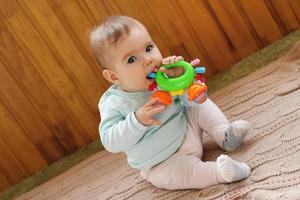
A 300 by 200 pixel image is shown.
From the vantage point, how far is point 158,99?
3.48ft

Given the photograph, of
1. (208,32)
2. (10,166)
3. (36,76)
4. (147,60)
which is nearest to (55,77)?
(36,76)

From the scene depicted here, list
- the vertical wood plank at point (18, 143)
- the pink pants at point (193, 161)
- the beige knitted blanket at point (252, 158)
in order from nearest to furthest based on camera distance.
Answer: the beige knitted blanket at point (252, 158) < the pink pants at point (193, 161) < the vertical wood plank at point (18, 143)

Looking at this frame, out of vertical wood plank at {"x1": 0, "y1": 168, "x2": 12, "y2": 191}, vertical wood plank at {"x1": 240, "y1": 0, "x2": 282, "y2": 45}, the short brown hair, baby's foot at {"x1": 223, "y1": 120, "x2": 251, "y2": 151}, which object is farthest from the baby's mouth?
vertical wood plank at {"x1": 0, "y1": 168, "x2": 12, "y2": 191}

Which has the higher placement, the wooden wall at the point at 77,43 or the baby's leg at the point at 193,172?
the wooden wall at the point at 77,43

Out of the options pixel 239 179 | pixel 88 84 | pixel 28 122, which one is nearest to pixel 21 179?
pixel 28 122

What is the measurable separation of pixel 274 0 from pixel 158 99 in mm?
742

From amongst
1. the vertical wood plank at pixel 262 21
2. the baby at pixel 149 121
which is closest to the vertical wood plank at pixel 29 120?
the baby at pixel 149 121

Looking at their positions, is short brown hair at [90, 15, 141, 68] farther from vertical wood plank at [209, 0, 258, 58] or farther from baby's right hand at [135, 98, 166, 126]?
vertical wood plank at [209, 0, 258, 58]

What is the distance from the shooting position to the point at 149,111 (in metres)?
1.05

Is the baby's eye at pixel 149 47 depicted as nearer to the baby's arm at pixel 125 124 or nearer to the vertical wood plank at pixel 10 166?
the baby's arm at pixel 125 124

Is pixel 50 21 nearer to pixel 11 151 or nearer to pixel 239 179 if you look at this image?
pixel 11 151

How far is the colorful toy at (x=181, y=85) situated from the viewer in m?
1.05

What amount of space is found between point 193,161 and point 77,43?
0.67m

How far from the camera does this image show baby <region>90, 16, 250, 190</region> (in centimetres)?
108
